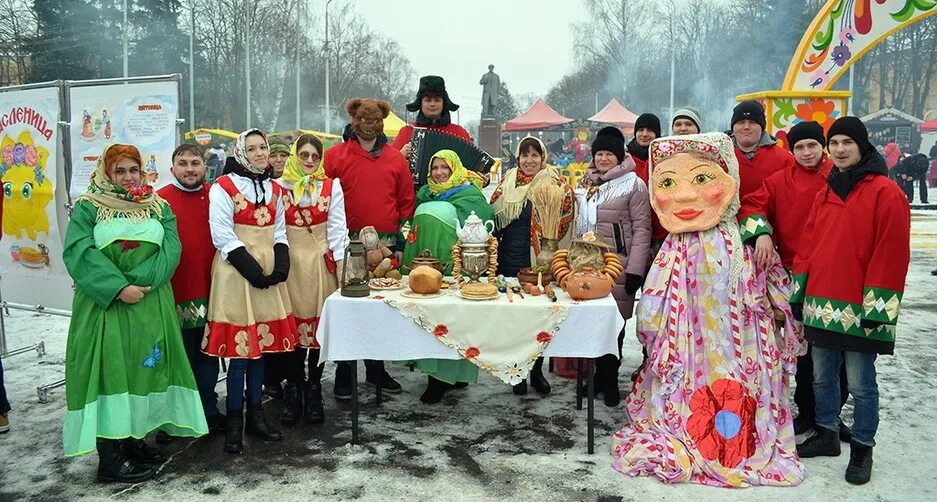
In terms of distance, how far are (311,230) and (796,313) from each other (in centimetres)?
294

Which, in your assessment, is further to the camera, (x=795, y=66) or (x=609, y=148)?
(x=795, y=66)

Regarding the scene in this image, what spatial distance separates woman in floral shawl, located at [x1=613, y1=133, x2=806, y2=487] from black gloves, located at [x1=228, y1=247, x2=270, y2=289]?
7.44 ft

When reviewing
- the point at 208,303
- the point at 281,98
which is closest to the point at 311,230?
the point at 208,303

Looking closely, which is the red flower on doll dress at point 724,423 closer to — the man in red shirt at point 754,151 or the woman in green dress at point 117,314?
the man in red shirt at point 754,151

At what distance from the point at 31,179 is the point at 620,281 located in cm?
486

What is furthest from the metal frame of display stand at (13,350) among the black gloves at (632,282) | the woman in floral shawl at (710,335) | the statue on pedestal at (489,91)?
the statue on pedestal at (489,91)

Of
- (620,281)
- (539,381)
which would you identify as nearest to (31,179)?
(539,381)

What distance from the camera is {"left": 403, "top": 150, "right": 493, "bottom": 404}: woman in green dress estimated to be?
4672mm

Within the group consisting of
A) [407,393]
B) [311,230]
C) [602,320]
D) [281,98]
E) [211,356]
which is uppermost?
[281,98]

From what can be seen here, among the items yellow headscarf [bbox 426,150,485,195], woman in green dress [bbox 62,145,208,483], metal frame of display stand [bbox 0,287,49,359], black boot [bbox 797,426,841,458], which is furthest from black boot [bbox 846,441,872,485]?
metal frame of display stand [bbox 0,287,49,359]

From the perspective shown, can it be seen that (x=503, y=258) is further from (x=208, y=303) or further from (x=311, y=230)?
(x=208, y=303)

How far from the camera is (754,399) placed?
12.7 feet

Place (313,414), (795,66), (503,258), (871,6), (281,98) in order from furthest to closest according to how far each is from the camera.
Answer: (281,98)
(795,66)
(871,6)
(503,258)
(313,414)

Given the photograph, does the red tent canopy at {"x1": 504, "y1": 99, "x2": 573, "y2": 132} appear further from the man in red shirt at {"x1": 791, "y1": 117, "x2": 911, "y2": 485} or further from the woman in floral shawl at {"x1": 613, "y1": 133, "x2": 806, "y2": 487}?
the man in red shirt at {"x1": 791, "y1": 117, "x2": 911, "y2": 485}
